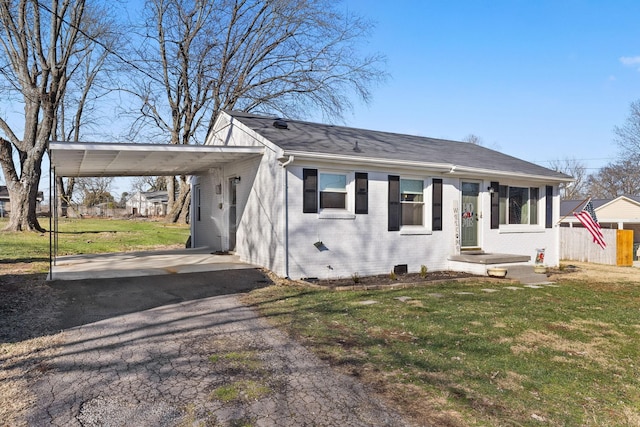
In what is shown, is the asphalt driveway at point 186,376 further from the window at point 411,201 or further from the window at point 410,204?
the window at point 411,201

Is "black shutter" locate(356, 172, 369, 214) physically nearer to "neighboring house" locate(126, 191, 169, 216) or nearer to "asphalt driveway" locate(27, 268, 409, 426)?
"asphalt driveway" locate(27, 268, 409, 426)

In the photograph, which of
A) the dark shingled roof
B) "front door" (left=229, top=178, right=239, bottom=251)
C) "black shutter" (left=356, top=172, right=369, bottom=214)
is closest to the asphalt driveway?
"black shutter" (left=356, top=172, right=369, bottom=214)

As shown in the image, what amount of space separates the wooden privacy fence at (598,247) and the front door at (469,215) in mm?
8779

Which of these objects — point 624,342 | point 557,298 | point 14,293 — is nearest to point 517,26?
point 557,298

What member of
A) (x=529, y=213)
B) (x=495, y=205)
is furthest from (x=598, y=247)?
(x=495, y=205)

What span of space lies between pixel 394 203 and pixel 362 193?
38.7 inches

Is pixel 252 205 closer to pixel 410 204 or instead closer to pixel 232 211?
pixel 232 211

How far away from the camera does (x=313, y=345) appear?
486cm

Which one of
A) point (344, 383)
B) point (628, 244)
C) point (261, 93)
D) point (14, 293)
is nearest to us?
point (344, 383)

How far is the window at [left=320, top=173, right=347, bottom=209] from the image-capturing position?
9.67 metres

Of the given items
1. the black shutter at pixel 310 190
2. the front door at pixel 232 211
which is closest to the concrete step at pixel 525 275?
the black shutter at pixel 310 190

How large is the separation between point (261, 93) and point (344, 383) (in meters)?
22.1

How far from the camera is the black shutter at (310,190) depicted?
9266 mm

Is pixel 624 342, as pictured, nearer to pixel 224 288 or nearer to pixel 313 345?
pixel 313 345
